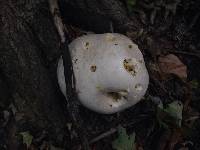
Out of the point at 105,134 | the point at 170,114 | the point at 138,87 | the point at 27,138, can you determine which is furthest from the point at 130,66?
the point at 27,138

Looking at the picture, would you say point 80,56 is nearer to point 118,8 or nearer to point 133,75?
point 133,75

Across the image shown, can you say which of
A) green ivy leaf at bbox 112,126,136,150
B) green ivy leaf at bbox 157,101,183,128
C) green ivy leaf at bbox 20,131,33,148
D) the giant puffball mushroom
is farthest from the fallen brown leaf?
green ivy leaf at bbox 20,131,33,148

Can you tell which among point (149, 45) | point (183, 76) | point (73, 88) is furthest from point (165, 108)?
point (73, 88)

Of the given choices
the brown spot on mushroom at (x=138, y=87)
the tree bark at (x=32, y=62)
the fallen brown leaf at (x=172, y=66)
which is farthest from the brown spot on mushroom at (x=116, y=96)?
the fallen brown leaf at (x=172, y=66)

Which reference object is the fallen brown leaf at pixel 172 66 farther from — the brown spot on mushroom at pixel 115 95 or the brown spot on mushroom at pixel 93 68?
the brown spot on mushroom at pixel 93 68

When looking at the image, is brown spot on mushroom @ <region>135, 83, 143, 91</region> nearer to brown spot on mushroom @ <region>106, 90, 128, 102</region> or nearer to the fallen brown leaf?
brown spot on mushroom @ <region>106, 90, 128, 102</region>

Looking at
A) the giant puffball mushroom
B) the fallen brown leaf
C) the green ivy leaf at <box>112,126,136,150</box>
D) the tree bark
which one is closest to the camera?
the giant puffball mushroom

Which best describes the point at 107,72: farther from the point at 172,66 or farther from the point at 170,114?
the point at 172,66
